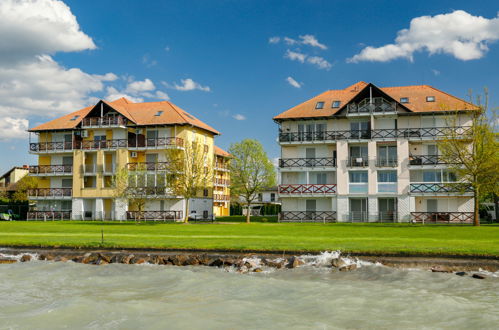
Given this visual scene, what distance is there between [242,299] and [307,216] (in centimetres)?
3630

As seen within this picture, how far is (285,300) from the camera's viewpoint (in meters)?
12.6

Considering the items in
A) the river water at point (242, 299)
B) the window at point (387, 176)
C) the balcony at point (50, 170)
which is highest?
the balcony at point (50, 170)

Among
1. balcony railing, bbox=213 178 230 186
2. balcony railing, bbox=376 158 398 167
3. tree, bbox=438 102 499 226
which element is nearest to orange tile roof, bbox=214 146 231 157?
balcony railing, bbox=213 178 230 186

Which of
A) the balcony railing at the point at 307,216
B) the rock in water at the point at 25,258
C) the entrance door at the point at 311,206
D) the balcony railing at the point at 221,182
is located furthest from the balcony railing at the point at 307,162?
the rock in water at the point at 25,258

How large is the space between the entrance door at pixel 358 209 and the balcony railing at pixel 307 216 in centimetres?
179

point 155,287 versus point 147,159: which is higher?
point 147,159

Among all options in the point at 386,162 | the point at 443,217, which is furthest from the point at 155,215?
the point at 443,217

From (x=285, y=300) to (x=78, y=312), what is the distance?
4930 mm

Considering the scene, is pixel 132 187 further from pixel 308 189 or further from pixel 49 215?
pixel 308 189

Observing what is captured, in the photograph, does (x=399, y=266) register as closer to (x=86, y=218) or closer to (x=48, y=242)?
(x=48, y=242)

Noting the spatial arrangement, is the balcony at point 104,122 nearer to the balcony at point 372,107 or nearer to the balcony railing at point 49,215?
the balcony railing at point 49,215

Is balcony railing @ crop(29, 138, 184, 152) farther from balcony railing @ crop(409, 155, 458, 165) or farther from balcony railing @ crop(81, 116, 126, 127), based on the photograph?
balcony railing @ crop(409, 155, 458, 165)

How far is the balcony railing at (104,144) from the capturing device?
A: 53.6 meters

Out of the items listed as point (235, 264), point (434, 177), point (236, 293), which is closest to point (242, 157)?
point (434, 177)
